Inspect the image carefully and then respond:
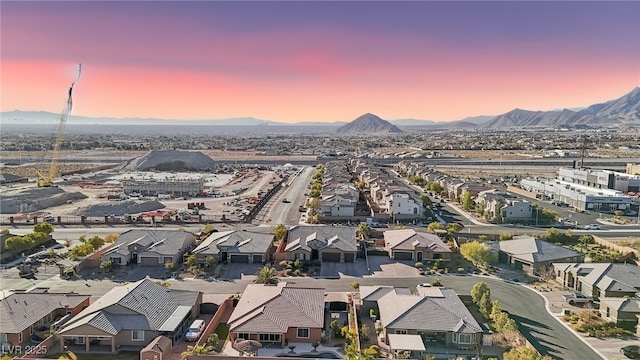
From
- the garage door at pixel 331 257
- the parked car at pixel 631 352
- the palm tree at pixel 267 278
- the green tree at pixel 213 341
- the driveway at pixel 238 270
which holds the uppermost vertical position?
the palm tree at pixel 267 278

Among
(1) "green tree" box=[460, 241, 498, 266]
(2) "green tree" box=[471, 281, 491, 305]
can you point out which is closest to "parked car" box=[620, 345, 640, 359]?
(2) "green tree" box=[471, 281, 491, 305]

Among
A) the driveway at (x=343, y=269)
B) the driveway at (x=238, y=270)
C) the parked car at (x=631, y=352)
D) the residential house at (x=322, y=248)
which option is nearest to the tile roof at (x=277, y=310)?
the driveway at (x=238, y=270)

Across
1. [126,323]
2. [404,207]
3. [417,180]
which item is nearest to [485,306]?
[126,323]

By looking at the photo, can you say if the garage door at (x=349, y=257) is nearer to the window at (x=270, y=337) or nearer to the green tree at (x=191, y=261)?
the green tree at (x=191, y=261)

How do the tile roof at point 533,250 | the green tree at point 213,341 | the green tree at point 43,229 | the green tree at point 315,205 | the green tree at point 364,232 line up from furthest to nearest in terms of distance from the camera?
the green tree at point 315,205 < the green tree at point 364,232 < the green tree at point 43,229 < the tile roof at point 533,250 < the green tree at point 213,341

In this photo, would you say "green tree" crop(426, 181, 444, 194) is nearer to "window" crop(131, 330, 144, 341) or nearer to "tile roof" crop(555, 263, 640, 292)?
"tile roof" crop(555, 263, 640, 292)

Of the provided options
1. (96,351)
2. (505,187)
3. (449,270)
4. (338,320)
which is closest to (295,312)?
(338,320)

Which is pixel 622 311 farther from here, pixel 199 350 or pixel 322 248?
pixel 199 350
